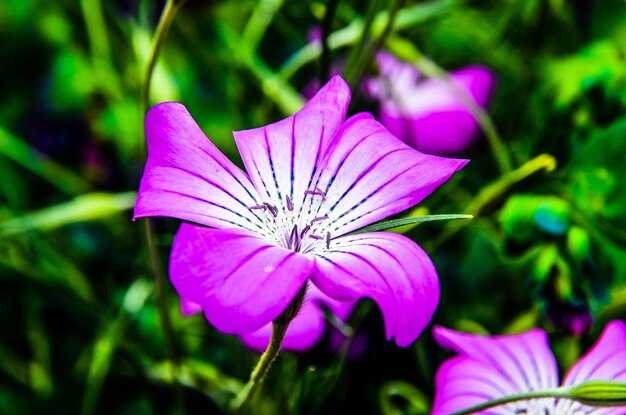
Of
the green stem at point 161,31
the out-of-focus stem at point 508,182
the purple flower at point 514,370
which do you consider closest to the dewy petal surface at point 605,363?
the purple flower at point 514,370

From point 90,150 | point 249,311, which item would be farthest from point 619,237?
point 90,150

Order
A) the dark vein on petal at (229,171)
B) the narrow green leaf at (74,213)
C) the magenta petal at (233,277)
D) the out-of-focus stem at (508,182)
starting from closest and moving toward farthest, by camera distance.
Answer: the magenta petal at (233,277), the dark vein on petal at (229,171), the out-of-focus stem at (508,182), the narrow green leaf at (74,213)

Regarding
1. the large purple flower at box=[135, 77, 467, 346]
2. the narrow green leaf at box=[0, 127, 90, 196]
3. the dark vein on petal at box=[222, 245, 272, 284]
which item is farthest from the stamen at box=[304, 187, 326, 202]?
the narrow green leaf at box=[0, 127, 90, 196]

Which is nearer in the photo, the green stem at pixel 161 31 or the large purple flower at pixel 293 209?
the large purple flower at pixel 293 209

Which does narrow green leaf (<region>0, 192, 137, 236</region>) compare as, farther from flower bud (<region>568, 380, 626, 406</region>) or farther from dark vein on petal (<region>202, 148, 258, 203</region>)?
flower bud (<region>568, 380, 626, 406</region>)

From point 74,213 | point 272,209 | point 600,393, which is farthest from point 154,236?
point 600,393

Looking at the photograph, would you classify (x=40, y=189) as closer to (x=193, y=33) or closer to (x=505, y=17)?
(x=193, y=33)

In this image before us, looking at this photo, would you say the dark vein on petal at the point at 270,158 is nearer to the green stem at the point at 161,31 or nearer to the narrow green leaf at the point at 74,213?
the green stem at the point at 161,31
